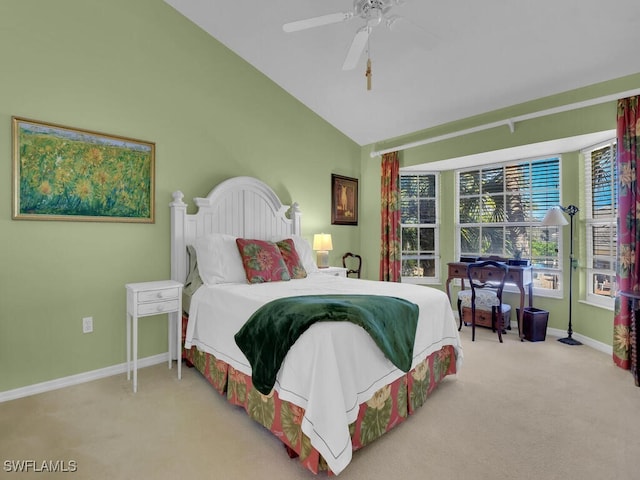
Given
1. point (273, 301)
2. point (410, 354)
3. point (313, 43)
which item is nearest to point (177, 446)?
point (273, 301)

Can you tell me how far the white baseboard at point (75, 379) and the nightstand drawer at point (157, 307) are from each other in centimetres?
67

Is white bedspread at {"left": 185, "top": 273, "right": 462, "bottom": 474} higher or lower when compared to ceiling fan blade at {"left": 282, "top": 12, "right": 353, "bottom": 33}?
lower

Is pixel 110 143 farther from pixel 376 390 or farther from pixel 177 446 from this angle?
pixel 376 390

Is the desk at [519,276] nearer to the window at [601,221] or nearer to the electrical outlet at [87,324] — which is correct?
the window at [601,221]

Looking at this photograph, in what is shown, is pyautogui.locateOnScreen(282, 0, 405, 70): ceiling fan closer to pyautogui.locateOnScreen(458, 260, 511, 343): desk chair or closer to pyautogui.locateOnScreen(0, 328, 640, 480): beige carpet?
pyautogui.locateOnScreen(0, 328, 640, 480): beige carpet

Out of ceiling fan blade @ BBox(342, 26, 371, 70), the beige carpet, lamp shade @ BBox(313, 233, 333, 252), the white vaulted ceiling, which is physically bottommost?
the beige carpet

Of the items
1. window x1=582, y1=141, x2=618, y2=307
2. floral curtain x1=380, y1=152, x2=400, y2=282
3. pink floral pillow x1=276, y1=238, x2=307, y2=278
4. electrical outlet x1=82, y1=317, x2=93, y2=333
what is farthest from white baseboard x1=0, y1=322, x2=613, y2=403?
floral curtain x1=380, y1=152, x2=400, y2=282

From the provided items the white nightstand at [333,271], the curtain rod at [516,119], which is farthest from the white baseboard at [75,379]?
the curtain rod at [516,119]

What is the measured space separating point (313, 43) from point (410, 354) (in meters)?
2.98

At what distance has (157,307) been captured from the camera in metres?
2.70

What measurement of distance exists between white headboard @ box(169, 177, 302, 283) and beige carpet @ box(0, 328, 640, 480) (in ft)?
3.90

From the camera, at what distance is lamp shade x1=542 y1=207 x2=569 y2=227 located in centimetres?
373

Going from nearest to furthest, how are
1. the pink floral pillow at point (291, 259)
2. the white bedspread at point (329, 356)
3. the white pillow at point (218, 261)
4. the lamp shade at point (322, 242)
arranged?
1. the white bedspread at point (329, 356)
2. the white pillow at point (218, 261)
3. the pink floral pillow at point (291, 259)
4. the lamp shade at point (322, 242)

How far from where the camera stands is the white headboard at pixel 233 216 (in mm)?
3223
